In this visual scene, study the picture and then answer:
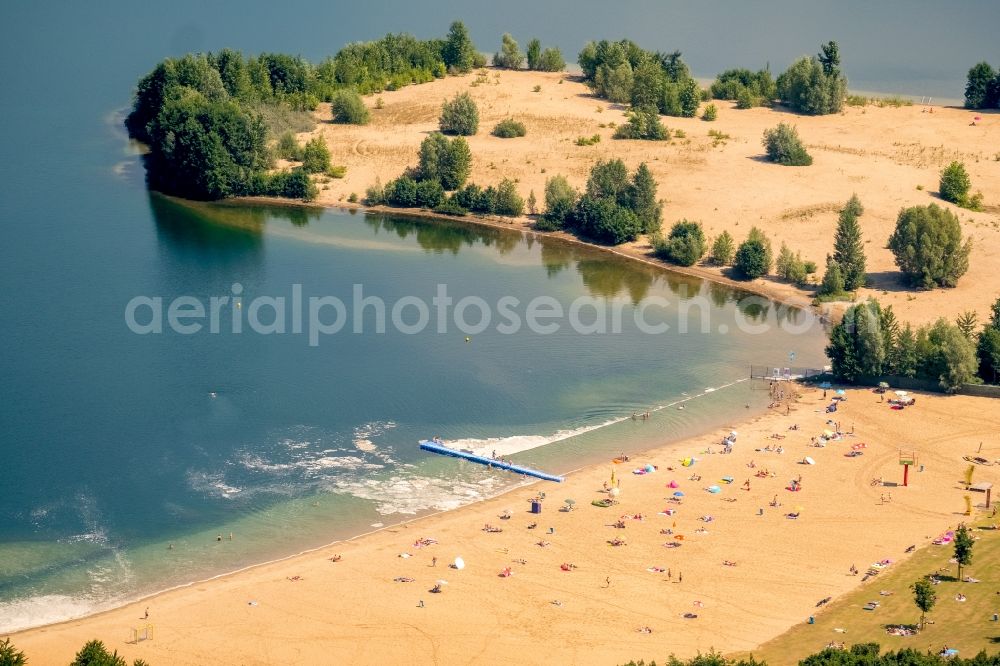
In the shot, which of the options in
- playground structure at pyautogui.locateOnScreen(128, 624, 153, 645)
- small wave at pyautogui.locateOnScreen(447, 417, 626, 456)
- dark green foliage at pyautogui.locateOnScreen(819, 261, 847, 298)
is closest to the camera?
playground structure at pyautogui.locateOnScreen(128, 624, 153, 645)

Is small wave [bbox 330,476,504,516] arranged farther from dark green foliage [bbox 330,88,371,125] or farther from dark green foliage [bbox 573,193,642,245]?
dark green foliage [bbox 330,88,371,125]

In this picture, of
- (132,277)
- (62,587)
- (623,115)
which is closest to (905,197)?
(623,115)

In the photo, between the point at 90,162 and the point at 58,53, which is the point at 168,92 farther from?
the point at 58,53

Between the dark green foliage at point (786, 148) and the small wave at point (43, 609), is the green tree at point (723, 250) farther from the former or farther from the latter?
the small wave at point (43, 609)

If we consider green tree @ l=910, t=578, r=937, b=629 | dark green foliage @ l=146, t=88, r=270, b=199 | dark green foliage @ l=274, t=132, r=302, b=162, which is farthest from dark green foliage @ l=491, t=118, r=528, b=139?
green tree @ l=910, t=578, r=937, b=629

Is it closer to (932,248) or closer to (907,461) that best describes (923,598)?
(907,461)

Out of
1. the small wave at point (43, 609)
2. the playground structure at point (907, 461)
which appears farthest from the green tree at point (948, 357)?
the small wave at point (43, 609)
